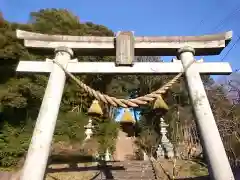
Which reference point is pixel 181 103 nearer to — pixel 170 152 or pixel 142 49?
pixel 170 152

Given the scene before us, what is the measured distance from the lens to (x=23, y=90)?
14.5 metres

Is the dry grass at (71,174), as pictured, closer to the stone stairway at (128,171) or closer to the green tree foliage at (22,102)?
the stone stairway at (128,171)

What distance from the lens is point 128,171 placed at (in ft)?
33.3

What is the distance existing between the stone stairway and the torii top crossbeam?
551 cm

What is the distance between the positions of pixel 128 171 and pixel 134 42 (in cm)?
663

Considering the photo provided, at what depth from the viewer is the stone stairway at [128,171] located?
9.36m

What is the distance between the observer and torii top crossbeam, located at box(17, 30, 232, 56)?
4766 millimetres

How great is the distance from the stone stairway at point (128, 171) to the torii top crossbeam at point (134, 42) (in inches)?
217

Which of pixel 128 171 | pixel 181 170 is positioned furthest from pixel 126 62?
pixel 181 170

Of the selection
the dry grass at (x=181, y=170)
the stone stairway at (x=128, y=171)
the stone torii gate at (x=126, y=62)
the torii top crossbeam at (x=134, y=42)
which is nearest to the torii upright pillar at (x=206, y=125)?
the stone torii gate at (x=126, y=62)

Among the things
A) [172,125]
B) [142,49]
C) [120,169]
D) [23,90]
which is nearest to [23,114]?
[23,90]

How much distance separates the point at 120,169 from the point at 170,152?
4220 millimetres

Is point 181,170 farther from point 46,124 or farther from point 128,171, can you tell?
point 46,124

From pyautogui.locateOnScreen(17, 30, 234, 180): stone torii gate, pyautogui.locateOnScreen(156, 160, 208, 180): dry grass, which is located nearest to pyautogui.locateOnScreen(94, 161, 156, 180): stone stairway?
pyautogui.locateOnScreen(156, 160, 208, 180): dry grass
